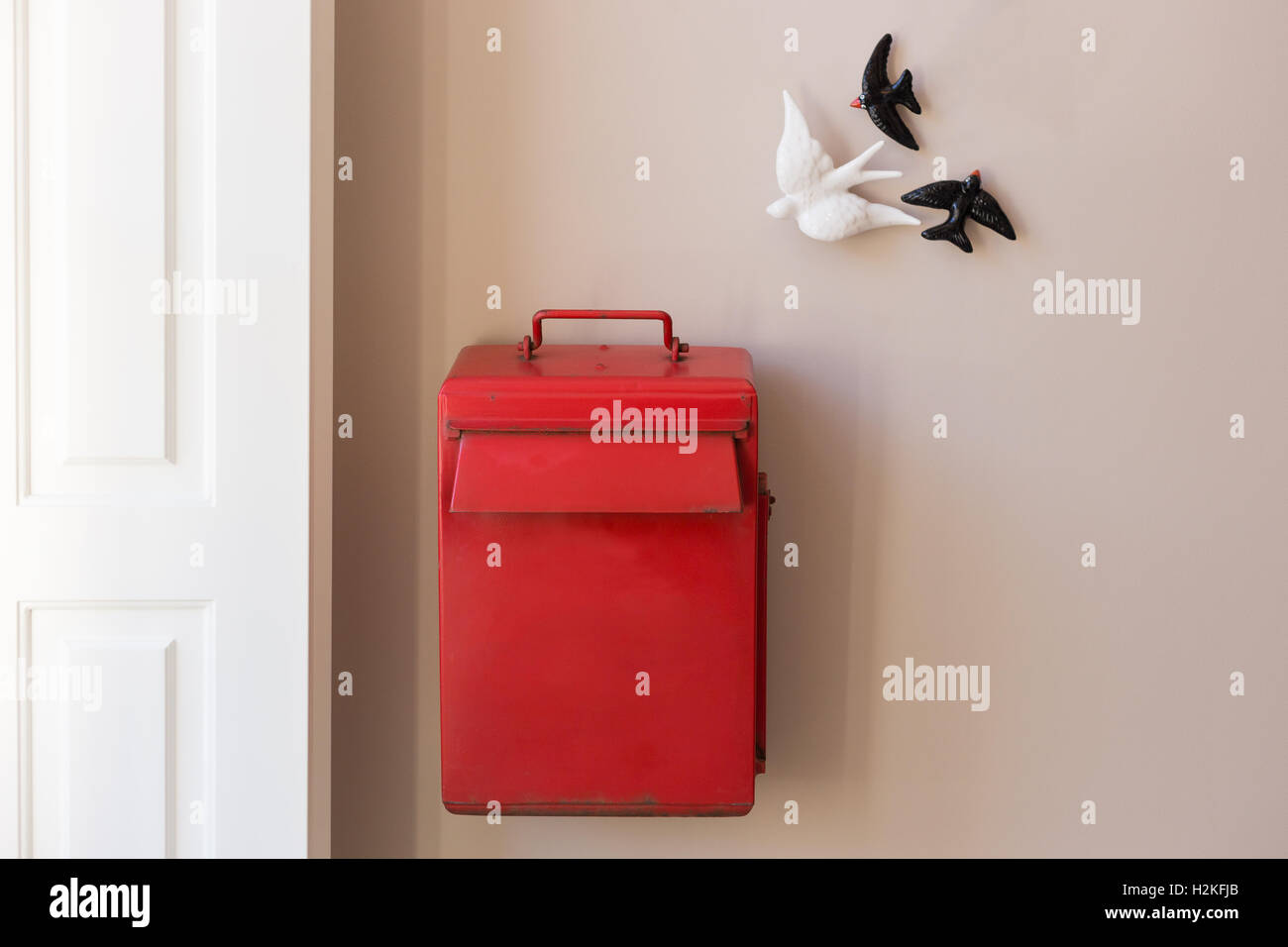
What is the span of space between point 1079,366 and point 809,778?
87cm

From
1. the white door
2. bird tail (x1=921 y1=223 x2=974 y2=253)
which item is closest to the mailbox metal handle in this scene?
the white door

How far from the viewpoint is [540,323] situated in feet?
5.34

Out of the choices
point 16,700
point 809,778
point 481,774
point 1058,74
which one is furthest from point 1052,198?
point 16,700

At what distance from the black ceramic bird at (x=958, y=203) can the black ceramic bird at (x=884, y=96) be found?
0.10 metres

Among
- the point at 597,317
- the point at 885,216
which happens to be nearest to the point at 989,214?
the point at 885,216

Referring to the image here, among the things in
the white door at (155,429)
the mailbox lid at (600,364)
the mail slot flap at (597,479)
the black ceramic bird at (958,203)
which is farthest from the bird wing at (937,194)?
the white door at (155,429)

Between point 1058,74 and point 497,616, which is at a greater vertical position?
point 1058,74

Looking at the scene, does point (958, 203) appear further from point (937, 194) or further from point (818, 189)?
point (818, 189)

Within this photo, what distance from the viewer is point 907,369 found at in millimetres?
1675

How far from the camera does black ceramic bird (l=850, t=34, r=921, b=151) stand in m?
1.60

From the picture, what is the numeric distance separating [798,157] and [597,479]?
2.14ft

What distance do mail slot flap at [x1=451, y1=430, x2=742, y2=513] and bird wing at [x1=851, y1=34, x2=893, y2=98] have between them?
2.30ft

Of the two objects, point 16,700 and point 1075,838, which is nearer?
point 16,700
